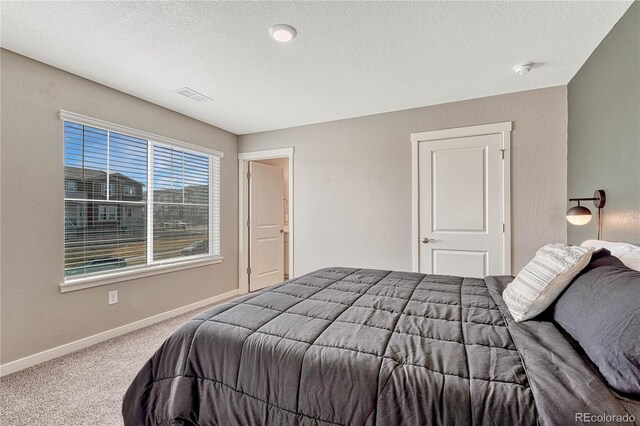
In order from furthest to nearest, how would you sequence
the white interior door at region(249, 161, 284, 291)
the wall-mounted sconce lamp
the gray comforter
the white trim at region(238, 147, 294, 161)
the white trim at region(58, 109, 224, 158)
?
1. the white interior door at region(249, 161, 284, 291)
2. the white trim at region(238, 147, 294, 161)
3. the white trim at region(58, 109, 224, 158)
4. the wall-mounted sconce lamp
5. the gray comforter

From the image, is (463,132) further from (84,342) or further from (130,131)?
(84,342)

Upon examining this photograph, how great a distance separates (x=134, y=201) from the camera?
3.19 m

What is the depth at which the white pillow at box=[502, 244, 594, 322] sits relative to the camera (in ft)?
4.34

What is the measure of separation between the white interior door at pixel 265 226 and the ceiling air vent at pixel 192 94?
1492mm

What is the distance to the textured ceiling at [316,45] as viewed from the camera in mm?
1818

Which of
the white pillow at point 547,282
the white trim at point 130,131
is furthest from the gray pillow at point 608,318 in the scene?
the white trim at point 130,131

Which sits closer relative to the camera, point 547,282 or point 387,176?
point 547,282

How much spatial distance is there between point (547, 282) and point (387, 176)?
2.39 m

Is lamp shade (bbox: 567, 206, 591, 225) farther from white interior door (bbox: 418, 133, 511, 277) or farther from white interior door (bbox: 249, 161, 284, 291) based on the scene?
white interior door (bbox: 249, 161, 284, 291)

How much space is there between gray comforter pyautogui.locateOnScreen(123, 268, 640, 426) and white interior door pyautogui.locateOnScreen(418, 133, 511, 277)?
1.58 metres

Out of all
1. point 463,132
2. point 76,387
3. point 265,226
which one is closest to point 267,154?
point 265,226

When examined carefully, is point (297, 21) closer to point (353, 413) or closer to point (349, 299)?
point (349, 299)
